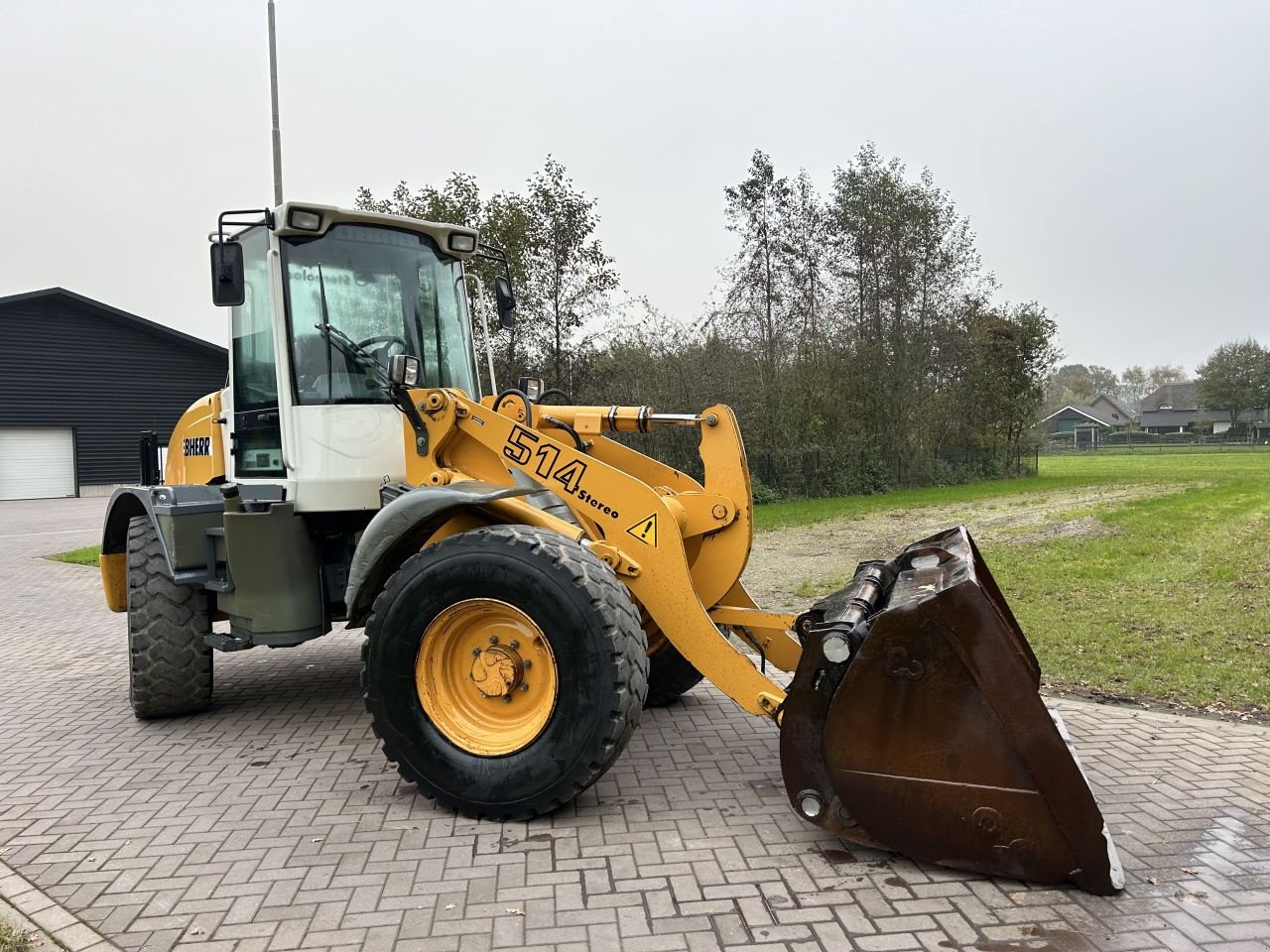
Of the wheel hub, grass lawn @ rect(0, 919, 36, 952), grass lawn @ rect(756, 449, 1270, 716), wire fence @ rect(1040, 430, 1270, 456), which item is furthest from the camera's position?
wire fence @ rect(1040, 430, 1270, 456)

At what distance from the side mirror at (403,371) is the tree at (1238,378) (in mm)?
73481

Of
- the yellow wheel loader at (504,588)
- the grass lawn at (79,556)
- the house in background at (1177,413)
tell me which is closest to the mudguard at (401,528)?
the yellow wheel loader at (504,588)

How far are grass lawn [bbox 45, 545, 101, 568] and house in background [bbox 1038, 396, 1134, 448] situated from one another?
250 feet

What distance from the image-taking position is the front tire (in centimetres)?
371

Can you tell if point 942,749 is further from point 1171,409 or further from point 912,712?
point 1171,409

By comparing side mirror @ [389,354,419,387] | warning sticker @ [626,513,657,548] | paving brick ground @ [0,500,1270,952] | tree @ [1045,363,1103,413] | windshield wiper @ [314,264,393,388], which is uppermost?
tree @ [1045,363,1103,413]

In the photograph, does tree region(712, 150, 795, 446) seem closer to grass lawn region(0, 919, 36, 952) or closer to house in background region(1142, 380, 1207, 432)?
grass lawn region(0, 919, 36, 952)

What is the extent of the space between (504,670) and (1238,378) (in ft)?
244

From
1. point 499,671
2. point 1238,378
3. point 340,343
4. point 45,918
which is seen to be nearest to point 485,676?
point 499,671

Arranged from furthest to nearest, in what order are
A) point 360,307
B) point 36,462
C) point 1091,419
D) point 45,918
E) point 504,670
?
point 1091,419 → point 36,462 → point 360,307 → point 504,670 → point 45,918

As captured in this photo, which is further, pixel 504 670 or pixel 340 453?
pixel 340 453

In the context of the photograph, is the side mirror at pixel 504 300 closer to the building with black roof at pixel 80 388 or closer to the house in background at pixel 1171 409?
the building with black roof at pixel 80 388

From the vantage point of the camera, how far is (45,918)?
3.23 meters

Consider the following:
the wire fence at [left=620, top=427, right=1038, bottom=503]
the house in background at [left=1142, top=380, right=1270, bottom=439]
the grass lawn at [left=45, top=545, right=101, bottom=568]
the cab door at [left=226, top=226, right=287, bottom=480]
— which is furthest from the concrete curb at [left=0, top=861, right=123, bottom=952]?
the house in background at [left=1142, top=380, right=1270, bottom=439]
